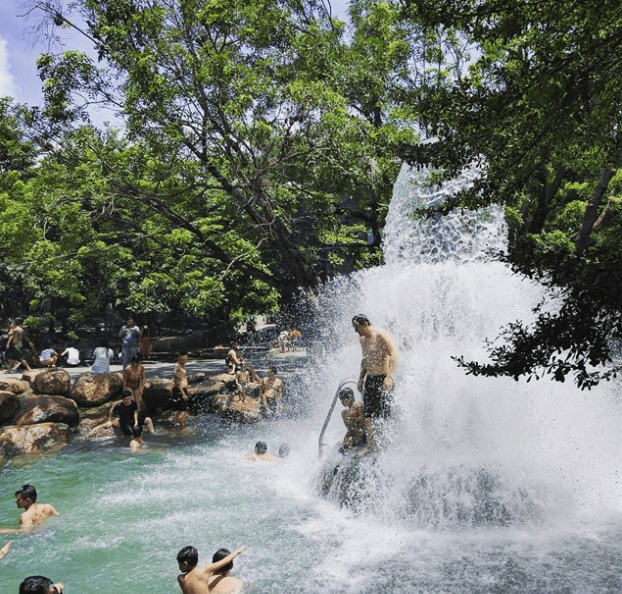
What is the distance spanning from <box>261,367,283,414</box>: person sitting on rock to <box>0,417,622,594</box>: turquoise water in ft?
14.1

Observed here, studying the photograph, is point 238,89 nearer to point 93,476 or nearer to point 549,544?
point 93,476

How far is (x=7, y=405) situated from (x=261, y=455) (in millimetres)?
6024

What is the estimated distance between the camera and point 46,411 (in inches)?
479

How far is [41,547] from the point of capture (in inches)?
262

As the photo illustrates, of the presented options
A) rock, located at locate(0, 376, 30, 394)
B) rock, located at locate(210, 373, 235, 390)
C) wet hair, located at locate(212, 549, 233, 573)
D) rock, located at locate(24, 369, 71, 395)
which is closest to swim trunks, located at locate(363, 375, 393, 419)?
wet hair, located at locate(212, 549, 233, 573)

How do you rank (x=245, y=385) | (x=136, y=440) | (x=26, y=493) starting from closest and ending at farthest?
1. (x=26, y=493)
2. (x=136, y=440)
3. (x=245, y=385)

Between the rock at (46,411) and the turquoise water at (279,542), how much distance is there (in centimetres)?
281

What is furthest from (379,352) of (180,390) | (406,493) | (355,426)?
(180,390)

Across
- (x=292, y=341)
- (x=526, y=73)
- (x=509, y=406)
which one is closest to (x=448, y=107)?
(x=526, y=73)

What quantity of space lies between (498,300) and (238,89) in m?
7.71

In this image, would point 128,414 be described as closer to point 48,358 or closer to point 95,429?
point 95,429

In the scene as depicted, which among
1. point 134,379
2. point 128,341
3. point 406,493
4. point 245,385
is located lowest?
point 406,493

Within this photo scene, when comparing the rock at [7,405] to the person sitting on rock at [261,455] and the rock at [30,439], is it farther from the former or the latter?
the person sitting on rock at [261,455]

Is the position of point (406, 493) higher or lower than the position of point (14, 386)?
lower
